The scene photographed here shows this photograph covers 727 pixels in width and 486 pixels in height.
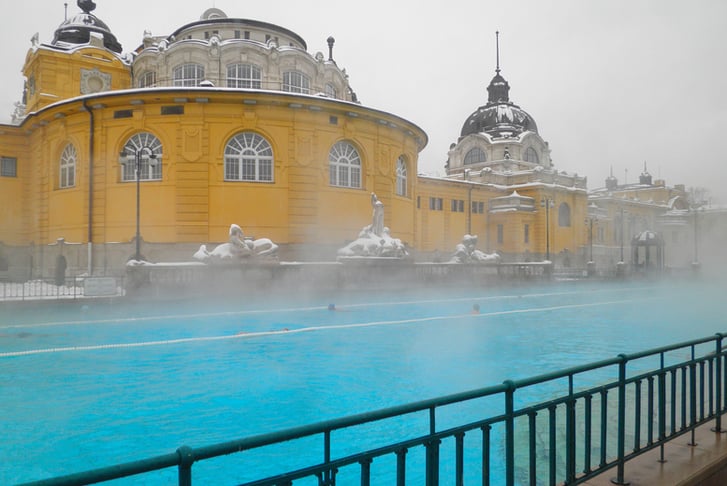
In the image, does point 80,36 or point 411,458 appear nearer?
point 411,458

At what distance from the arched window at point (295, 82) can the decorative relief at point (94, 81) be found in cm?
1298

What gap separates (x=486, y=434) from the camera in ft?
11.0

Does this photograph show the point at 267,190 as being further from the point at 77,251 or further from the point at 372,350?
the point at 372,350

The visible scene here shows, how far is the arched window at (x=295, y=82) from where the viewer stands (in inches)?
1347

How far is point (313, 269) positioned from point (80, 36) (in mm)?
27072

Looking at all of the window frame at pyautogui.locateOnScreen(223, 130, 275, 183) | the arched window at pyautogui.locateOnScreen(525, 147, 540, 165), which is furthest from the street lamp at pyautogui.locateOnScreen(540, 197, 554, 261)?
the window frame at pyautogui.locateOnScreen(223, 130, 275, 183)

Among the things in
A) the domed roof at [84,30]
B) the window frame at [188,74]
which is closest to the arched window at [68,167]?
the window frame at [188,74]

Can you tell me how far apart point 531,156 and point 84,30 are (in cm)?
4596

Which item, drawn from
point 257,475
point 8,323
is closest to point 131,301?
point 8,323

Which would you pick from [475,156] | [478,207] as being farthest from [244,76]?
[475,156]

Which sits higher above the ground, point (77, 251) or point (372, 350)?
point (77, 251)

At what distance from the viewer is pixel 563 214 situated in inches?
2266

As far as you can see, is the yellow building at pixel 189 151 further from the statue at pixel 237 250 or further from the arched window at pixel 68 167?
the statue at pixel 237 250

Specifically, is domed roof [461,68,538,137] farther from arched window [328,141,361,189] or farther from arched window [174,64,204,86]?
arched window [174,64,204,86]
